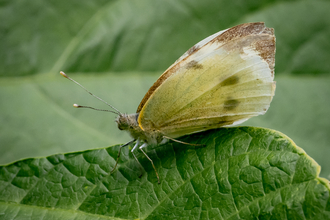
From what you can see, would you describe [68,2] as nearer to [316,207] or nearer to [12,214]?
[12,214]

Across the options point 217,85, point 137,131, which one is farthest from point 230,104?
point 137,131

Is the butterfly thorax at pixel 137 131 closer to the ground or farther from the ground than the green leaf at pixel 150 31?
closer to the ground

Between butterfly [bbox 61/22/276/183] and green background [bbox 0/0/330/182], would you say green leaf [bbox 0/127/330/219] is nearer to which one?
butterfly [bbox 61/22/276/183]

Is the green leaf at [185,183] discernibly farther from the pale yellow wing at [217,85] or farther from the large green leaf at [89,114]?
the large green leaf at [89,114]

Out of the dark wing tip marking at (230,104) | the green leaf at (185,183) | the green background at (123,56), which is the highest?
the green background at (123,56)

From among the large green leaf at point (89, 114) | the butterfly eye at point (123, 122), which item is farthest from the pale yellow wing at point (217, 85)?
the large green leaf at point (89, 114)

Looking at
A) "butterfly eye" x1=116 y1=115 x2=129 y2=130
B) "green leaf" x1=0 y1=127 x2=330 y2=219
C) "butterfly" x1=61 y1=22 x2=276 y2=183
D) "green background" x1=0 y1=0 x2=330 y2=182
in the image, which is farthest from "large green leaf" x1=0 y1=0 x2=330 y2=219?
"green leaf" x1=0 y1=127 x2=330 y2=219
